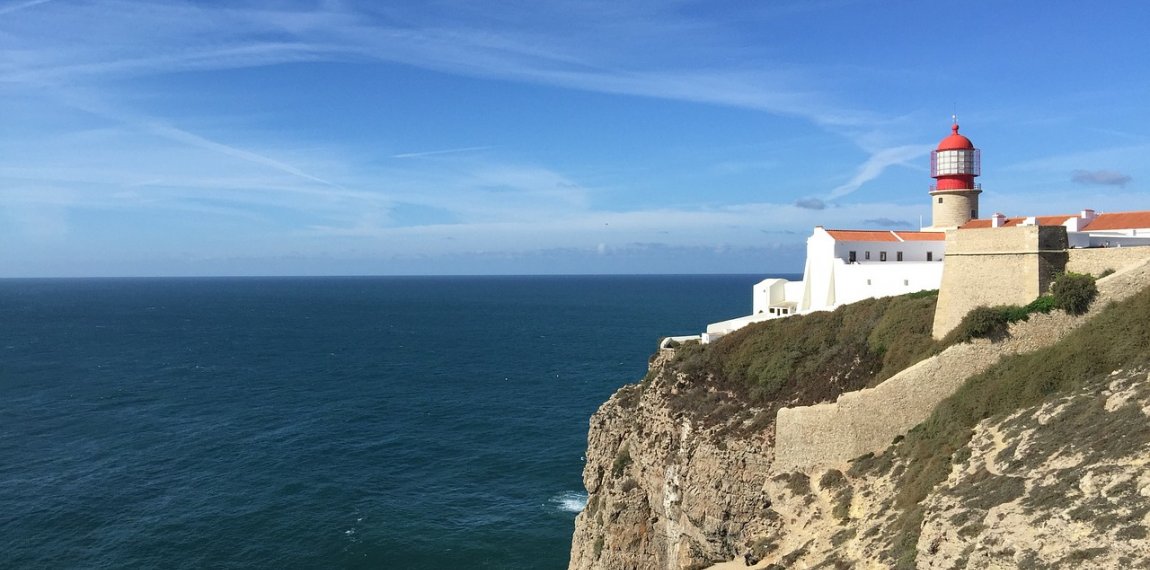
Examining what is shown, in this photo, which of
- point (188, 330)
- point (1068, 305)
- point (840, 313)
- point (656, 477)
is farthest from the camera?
point (188, 330)

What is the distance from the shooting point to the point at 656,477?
1335 inches

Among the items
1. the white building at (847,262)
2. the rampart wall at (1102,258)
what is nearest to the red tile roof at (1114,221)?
the white building at (847,262)

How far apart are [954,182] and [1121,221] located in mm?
9687

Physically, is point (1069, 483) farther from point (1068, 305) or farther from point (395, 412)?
point (395, 412)

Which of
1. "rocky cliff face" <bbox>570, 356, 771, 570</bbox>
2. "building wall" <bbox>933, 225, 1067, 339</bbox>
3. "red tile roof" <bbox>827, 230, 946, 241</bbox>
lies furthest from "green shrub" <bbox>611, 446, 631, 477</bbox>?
"red tile roof" <bbox>827, 230, 946, 241</bbox>

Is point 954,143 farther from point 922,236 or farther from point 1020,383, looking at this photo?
point 1020,383

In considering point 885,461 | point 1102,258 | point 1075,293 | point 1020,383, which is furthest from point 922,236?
point 885,461

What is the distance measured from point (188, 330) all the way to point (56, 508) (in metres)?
102

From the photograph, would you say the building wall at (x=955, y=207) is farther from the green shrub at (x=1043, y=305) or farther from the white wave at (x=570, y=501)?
the white wave at (x=570, y=501)

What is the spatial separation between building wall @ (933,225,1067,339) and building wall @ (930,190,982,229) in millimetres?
18625

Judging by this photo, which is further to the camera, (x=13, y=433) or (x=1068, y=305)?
(x=13, y=433)

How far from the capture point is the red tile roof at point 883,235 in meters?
44.2

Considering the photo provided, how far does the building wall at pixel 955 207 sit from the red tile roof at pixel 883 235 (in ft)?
5.92

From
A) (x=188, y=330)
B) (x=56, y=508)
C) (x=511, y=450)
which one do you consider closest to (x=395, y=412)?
(x=511, y=450)
